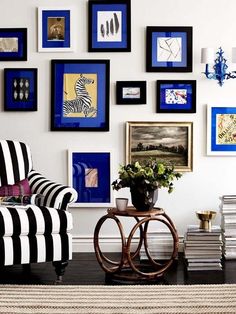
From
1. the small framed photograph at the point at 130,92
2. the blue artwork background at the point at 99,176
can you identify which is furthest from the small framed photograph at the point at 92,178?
the small framed photograph at the point at 130,92

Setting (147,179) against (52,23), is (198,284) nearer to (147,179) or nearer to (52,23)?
(147,179)

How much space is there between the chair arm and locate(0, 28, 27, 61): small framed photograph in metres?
1.17

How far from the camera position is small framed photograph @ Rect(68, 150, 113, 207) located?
4.96 meters

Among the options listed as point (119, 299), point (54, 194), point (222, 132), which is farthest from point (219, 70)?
point (119, 299)

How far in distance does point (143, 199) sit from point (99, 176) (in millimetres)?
1072

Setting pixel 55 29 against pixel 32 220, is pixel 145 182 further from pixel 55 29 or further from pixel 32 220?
pixel 55 29

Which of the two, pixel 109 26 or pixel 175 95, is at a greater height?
pixel 109 26

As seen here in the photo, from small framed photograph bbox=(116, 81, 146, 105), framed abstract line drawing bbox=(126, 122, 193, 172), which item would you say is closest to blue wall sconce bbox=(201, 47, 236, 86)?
framed abstract line drawing bbox=(126, 122, 193, 172)

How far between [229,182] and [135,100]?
104 cm

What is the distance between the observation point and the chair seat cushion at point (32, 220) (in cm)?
371

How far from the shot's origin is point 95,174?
→ 497 cm

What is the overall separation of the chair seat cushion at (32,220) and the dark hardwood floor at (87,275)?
14.4 inches

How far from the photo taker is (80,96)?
496 centimetres

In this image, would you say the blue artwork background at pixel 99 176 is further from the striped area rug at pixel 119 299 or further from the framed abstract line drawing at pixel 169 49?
the striped area rug at pixel 119 299
